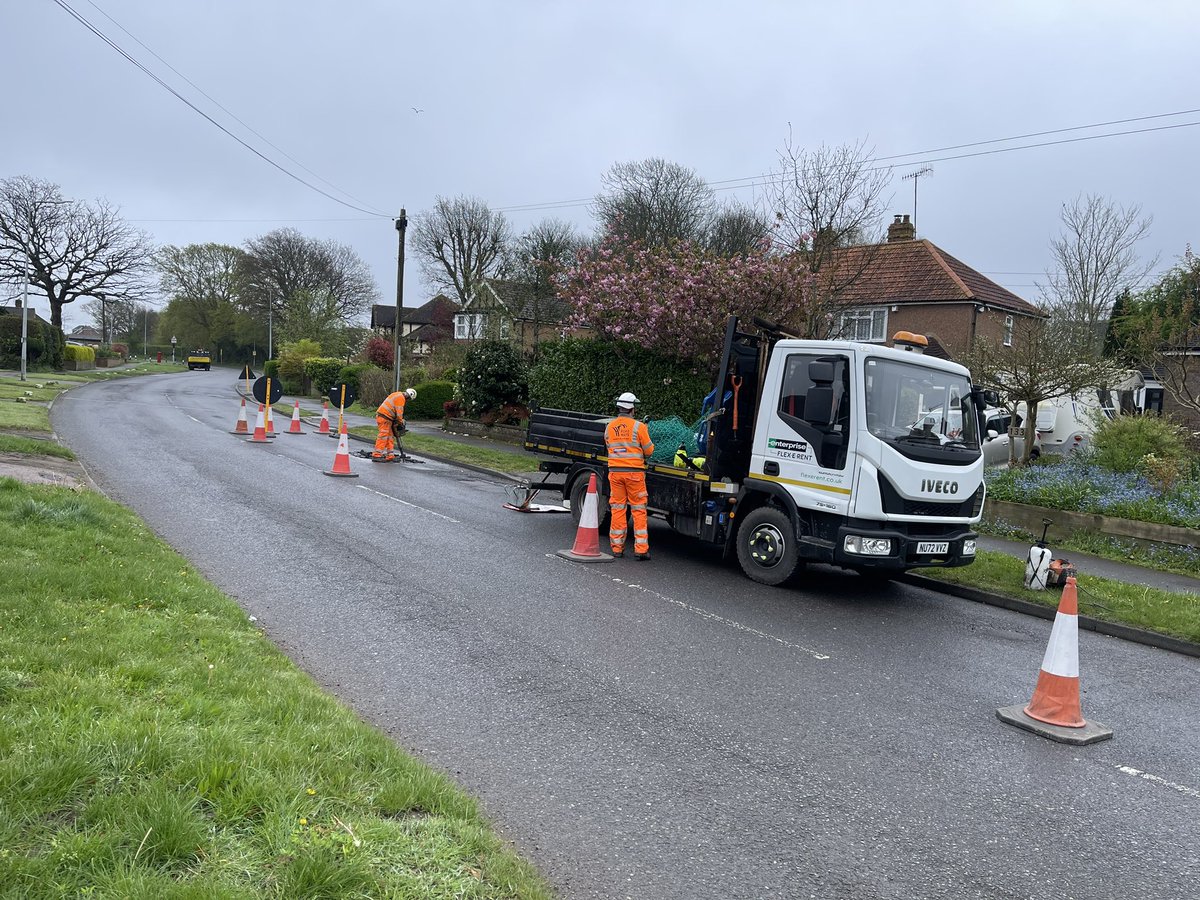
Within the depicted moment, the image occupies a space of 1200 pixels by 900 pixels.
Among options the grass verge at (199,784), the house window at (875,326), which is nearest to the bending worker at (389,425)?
the grass verge at (199,784)

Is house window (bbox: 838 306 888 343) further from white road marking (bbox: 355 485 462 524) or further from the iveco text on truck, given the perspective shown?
the iveco text on truck

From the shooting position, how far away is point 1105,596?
8.80 meters

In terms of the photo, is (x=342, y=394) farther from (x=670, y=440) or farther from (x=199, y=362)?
(x=199, y=362)

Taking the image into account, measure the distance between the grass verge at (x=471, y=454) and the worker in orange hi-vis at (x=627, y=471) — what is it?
8029 mm

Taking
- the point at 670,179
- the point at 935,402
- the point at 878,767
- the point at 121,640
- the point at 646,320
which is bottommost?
the point at 878,767

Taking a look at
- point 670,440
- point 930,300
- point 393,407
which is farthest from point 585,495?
point 930,300

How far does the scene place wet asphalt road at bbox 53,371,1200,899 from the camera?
3662mm

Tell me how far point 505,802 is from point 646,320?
43.0ft

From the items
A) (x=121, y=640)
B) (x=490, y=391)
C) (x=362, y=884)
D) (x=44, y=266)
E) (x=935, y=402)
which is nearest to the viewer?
(x=362, y=884)

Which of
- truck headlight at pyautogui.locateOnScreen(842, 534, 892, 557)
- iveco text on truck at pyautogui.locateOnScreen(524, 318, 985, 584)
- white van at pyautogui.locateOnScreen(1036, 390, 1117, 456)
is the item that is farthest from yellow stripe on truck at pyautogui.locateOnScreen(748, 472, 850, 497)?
white van at pyautogui.locateOnScreen(1036, 390, 1117, 456)

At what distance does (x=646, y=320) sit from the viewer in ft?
53.7

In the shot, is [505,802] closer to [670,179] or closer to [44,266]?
[670,179]

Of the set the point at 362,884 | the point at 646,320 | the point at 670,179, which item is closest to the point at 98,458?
the point at 646,320

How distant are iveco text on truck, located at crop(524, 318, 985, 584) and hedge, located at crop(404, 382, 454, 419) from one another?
70.3ft
